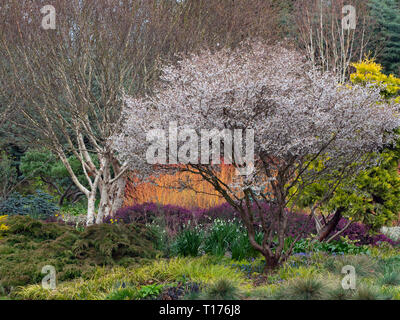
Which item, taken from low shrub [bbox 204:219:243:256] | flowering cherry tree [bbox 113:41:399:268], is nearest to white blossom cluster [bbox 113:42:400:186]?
flowering cherry tree [bbox 113:41:399:268]

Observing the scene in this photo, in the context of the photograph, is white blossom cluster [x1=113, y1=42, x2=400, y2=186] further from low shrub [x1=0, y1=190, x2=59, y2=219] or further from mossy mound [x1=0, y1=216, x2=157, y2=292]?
low shrub [x1=0, y1=190, x2=59, y2=219]

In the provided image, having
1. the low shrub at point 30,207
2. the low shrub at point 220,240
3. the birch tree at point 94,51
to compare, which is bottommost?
the low shrub at point 30,207

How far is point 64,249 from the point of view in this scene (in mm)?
5598

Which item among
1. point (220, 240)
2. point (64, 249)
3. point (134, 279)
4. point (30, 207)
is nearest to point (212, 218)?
point (220, 240)

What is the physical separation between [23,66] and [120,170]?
3381 mm

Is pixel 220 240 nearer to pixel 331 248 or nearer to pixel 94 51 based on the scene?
pixel 331 248

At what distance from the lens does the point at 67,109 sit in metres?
8.56

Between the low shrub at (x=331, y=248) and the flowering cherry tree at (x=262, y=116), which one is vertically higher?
the flowering cherry tree at (x=262, y=116)

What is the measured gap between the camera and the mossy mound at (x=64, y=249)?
4.96m

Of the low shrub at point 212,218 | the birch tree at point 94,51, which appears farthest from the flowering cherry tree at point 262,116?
the birch tree at point 94,51

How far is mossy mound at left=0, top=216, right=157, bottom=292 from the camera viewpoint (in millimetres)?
4965

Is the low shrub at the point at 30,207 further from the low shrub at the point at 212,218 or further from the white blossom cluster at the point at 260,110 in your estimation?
the white blossom cluster at the point at 260,110
